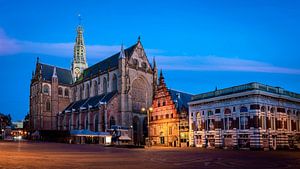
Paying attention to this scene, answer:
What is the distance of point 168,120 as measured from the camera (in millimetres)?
69312

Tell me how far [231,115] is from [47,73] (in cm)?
7550

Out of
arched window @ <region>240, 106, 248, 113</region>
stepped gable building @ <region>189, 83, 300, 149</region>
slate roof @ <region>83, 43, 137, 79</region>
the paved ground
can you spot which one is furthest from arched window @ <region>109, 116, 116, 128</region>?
the paved ground

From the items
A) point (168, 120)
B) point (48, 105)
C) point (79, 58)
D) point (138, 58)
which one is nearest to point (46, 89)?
point (48, 105)

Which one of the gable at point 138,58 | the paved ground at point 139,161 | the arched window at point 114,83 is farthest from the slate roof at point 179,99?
the paved ground at point 139,161

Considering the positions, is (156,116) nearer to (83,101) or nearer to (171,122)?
(171,122)

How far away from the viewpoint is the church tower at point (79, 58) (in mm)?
121500

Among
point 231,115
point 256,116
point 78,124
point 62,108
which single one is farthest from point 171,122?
point 62,108

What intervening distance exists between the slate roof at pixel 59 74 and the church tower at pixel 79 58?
215 centimetres

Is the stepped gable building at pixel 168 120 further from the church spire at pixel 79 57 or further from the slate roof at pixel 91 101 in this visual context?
the church spire at pixel 79 57

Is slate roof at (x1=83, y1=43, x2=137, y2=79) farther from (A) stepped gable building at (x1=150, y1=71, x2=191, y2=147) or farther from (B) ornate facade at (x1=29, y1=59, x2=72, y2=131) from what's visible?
(A) stepped gable building at (x1=150, y1=71, x2=191, y2=147)

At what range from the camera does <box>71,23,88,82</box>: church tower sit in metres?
122

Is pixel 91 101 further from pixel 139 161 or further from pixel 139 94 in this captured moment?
pixel 139 161

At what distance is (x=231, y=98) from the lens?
53.8 m

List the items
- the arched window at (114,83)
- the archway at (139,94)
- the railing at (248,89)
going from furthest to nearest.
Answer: the arched window at (114,83)
the archway at (139,94)
the railing at (248,89)
